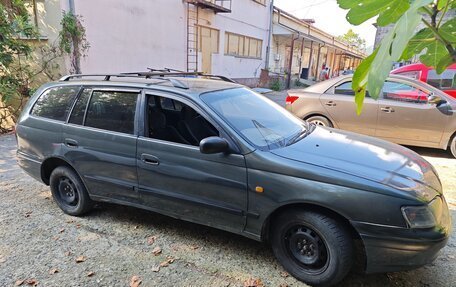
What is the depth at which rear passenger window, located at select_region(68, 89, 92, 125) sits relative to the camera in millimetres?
3697

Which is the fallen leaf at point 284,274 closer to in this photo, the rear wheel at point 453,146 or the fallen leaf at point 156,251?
the fallen leaf at point 156,251

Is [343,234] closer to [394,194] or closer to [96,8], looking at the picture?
[394,194]

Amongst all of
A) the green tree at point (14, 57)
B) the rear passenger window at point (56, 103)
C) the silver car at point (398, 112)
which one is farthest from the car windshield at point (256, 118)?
the green tree at point (14, 57)

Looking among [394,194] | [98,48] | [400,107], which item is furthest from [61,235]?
[98,48]

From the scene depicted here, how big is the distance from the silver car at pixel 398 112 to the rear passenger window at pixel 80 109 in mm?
4323

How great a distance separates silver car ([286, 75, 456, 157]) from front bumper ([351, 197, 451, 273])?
3994mm

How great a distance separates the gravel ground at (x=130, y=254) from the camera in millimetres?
2842

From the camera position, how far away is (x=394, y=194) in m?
2.41

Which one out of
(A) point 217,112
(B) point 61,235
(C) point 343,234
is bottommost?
(B) point 61,235

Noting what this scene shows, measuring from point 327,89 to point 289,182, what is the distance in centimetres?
469

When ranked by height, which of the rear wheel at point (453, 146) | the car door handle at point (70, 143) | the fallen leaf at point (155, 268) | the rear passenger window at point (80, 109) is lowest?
the fallen leaf at point (155, 268)

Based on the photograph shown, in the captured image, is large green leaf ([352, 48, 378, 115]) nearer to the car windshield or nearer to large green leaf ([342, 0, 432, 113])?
large green leaf ([342, 0, 432, 113])

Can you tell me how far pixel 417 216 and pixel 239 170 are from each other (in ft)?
4.46

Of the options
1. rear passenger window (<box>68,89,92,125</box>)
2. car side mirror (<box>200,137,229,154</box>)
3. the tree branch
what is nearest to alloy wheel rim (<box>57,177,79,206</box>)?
rear passenger window (<box>68,89,92,125</box>)
